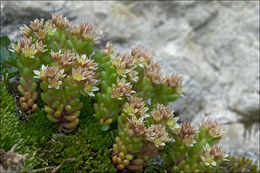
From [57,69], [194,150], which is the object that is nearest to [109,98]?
[57,69]

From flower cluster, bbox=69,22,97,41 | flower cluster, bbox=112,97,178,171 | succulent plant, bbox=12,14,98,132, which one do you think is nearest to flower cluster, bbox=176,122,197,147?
flower cluster, bbox=112,97,178,171

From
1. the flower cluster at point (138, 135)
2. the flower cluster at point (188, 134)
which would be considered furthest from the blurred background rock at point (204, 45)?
the flower cluster at point (138, 135)

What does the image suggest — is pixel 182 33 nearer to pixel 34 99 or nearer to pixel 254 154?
pixel 254 154

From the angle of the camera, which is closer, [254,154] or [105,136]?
[105,136]

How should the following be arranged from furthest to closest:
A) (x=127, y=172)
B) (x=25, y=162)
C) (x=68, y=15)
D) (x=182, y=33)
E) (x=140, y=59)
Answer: (x=182, y=33), (x=68, y=15), (x=140, y=59), (x=127, y=172), (x=25, y=162)

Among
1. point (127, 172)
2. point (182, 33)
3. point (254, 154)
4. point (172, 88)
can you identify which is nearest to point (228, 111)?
point (254, 154)


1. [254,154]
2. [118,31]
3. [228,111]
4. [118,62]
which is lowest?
[254,154]

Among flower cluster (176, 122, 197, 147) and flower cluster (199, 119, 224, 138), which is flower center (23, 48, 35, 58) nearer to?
flower cluster (176, 122, 197, 147)
